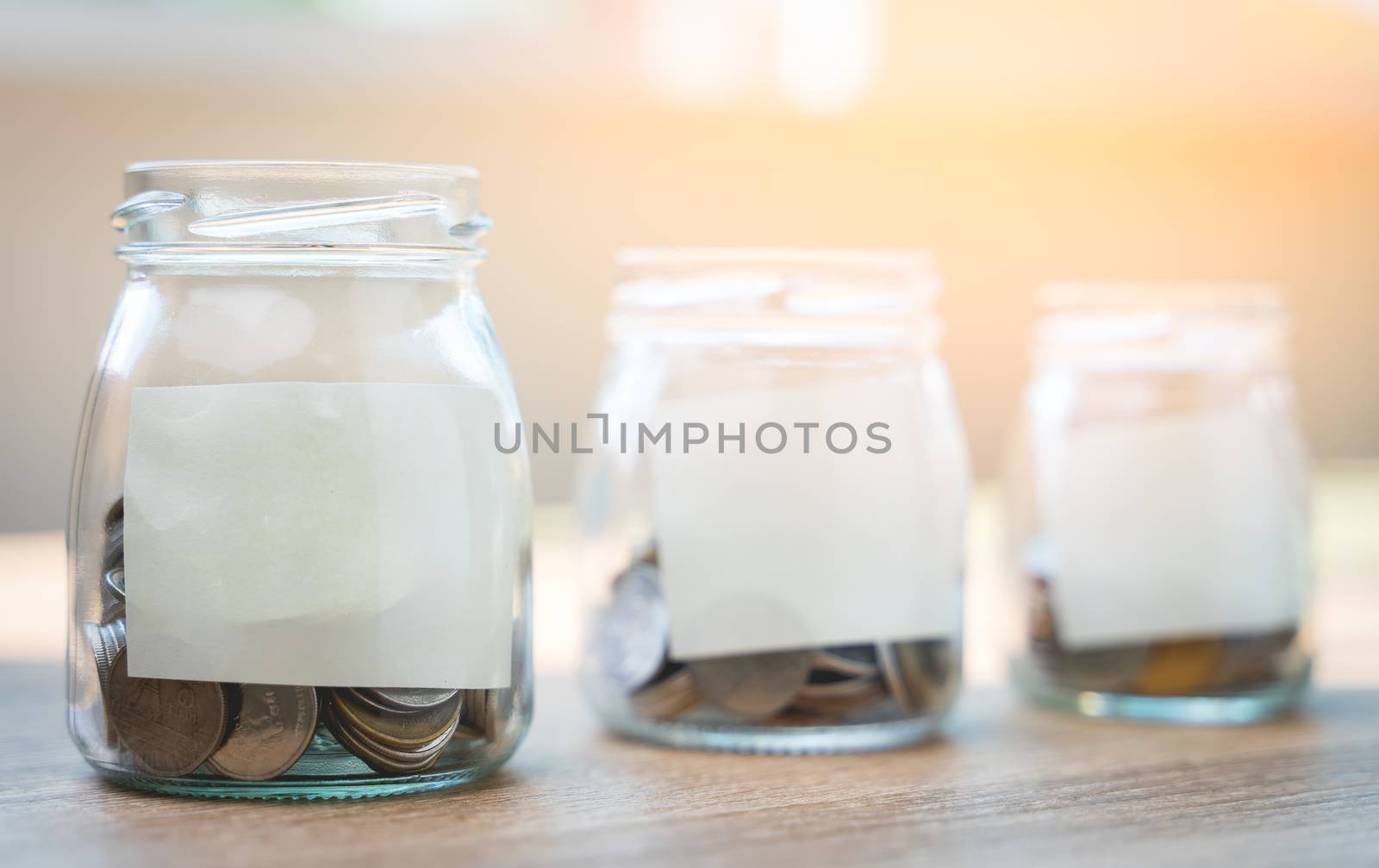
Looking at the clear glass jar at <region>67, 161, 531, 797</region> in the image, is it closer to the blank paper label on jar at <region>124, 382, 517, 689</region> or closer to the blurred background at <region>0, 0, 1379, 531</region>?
the blank paper label on jar at <region>124, 382, 517, 689</region>

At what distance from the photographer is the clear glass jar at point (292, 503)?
1.66 feet

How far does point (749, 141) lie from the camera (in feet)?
9.72

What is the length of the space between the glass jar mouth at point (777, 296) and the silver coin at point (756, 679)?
0.15 m

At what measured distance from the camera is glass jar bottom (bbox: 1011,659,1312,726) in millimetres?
765

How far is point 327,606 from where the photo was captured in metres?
0.51

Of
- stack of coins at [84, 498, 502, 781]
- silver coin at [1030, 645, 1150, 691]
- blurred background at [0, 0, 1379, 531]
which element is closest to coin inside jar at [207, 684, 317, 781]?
stack of coins at [84, 498, 502, 781]

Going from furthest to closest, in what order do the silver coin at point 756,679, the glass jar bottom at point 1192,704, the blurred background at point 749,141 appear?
the blurred background at point 749,141
the glass jar bottom at point 1192,704
the silver coin at point 756,679

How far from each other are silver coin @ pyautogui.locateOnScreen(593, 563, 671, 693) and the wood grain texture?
3cm

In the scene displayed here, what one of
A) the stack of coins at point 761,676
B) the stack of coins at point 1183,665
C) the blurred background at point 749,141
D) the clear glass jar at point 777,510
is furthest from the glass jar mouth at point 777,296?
the blurred background at point 749,141

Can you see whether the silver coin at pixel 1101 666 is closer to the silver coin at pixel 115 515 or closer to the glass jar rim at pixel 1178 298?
the glass jar rim at pixel 1178 298

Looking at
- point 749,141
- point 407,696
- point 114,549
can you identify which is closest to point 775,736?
point 407,696

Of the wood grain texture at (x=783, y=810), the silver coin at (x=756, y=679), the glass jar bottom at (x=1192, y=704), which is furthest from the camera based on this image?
the glass jar bottom at (x=1192, y=704)

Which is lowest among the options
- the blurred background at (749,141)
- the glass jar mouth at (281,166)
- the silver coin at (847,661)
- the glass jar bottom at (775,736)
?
the glass jar bottom at (775,736)

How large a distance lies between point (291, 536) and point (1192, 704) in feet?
1.64
